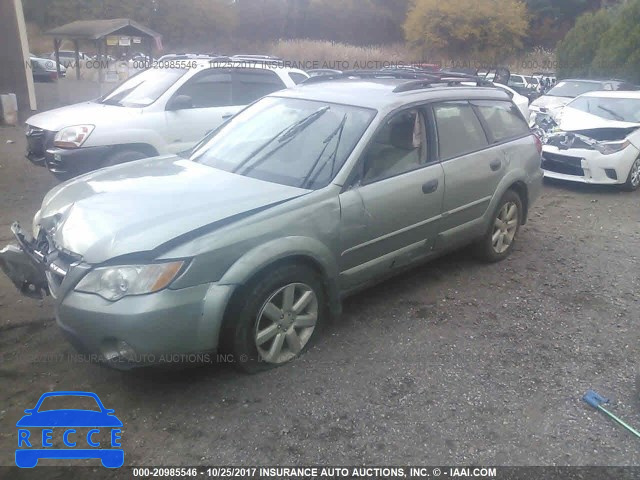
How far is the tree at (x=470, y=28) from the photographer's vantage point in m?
30.6

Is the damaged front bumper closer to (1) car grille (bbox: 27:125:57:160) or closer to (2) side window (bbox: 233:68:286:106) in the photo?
(1) car grille (bbox: 27:125:57:160)

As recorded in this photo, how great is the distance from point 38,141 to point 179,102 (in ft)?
5.88

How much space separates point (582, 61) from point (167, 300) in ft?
69.3

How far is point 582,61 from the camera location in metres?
20.0

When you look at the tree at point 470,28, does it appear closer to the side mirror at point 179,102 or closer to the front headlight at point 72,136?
the side mirror at point 179,102

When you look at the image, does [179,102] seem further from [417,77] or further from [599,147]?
[599,147]

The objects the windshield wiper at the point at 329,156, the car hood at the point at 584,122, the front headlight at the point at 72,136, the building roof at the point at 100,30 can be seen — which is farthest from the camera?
the building roof at the point at 100,30

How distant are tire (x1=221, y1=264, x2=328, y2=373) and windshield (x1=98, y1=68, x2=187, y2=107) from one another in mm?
4468

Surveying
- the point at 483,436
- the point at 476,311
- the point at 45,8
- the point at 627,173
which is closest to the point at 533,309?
the point at 476,311

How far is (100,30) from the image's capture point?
15352 millimetres

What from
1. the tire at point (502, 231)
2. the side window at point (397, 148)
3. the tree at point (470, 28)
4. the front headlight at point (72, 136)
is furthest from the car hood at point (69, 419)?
the tree at point (470, 28)

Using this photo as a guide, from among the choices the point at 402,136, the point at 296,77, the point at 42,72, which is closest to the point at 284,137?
the point at 402,136

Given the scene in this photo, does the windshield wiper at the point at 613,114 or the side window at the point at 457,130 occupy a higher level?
the side window at the point at 457,130

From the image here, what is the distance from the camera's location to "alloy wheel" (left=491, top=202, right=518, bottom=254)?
5.22m
